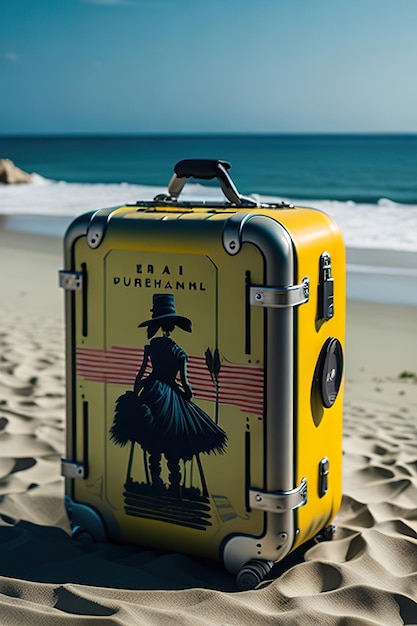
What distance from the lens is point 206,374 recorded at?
242 centimetres

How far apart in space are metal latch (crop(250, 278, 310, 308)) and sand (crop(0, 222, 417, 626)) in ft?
2.59

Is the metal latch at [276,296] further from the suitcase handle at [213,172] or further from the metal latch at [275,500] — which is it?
the metal latch at [275,500]

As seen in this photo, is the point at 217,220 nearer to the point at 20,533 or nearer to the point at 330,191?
the point at 20,533

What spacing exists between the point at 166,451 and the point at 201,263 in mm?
572

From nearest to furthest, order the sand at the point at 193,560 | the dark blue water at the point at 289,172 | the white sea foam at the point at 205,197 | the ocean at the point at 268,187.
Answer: the sand at the point at 193,560
the white sea foam at the point at 205,197
the ocean at the point at 268,187
the dark blue water at the point at 289,172

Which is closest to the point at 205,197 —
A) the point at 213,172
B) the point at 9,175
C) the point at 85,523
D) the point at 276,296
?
the point at 9,175

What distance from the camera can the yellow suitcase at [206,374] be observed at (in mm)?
2342

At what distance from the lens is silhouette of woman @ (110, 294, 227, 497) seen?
2.45 metres

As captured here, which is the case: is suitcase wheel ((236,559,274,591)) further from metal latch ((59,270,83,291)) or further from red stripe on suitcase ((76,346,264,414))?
metal latch ((59,270,83,291))

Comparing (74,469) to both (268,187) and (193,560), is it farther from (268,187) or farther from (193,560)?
(268,187)

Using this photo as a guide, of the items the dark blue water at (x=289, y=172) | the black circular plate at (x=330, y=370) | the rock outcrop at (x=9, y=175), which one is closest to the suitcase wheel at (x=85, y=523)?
the black circular plate at (x=330, y=370)

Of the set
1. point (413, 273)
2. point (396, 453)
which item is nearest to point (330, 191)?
point (413, 273)

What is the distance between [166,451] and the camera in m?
2.51

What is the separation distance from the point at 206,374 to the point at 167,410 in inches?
6.8
